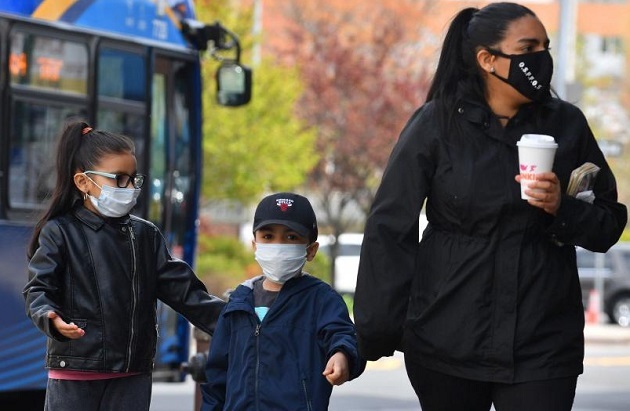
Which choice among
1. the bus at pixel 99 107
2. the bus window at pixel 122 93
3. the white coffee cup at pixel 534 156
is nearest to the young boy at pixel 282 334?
the white coffee cup at pixel 534 156

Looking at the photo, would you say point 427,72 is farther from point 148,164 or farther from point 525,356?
point 525,356

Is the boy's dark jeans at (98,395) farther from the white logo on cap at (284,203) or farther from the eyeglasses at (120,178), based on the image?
the white logo on cap at (284,203)

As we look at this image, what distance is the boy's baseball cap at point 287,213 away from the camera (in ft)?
16.4

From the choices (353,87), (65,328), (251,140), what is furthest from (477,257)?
(353,87)

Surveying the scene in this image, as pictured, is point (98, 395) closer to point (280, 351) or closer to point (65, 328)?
point (65, 328)

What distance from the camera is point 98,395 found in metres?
5.48

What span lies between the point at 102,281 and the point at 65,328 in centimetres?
39

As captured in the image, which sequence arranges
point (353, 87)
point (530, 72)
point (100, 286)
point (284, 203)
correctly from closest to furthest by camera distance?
point (530, 72) → point (284, 203) → point (100, 286) → point (353, 87)

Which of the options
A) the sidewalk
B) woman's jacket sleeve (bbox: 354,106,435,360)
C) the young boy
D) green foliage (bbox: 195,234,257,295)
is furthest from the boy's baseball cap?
green foliage (bbox: 195,234,257,295)

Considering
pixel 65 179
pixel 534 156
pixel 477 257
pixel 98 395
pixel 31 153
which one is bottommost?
pixel 98 395

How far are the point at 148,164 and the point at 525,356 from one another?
6.87 metres

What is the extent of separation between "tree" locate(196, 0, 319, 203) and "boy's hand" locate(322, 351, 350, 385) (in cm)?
2255

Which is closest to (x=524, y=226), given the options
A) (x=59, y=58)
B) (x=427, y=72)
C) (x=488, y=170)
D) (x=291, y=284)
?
(x=488, y=170)

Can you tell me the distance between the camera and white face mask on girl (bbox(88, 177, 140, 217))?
5516mm
